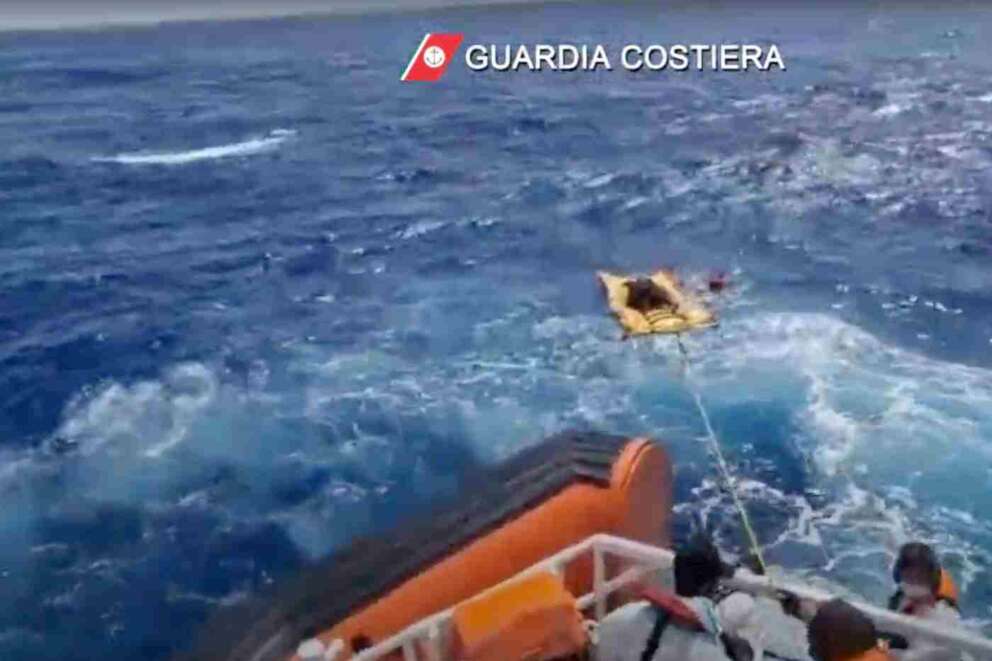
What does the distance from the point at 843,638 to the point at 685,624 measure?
189mm

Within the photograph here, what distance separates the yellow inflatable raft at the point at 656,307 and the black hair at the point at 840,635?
1075mm

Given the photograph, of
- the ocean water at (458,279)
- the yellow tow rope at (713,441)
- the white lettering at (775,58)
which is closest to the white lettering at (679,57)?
the ocean water at (458,279)

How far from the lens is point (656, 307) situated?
229 centimetres

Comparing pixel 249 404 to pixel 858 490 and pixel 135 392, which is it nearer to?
pixel 135 392

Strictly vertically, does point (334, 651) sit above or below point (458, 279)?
below

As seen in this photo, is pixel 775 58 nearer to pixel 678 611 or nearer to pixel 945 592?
pixel 945 592

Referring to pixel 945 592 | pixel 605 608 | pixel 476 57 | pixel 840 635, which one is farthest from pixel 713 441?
pixel 840 635

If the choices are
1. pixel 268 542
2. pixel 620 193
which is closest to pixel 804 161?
pixel 620 193

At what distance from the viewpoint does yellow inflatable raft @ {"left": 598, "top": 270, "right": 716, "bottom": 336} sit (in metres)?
2.27

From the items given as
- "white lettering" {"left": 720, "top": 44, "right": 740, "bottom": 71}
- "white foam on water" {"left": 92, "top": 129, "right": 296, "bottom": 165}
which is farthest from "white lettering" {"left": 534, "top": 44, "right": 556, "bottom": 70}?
"white foam on water" {"left": 92, "top": 129, "right": 296, "bottom": 165}

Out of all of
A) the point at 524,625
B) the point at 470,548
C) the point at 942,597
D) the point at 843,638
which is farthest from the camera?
the point at 470,548

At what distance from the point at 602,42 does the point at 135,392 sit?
3.83ft

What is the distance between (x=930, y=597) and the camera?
161 centimetres

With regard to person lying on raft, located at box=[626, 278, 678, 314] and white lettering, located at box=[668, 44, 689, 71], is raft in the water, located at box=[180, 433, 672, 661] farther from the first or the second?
white lettering, located at box=[668, 44, 689, 71]
